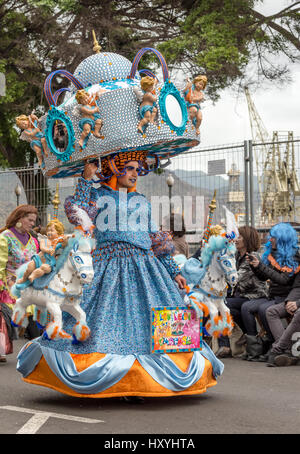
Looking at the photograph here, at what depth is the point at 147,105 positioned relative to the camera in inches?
230

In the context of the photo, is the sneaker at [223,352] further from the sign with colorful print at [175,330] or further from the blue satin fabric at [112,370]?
the blue satin fabric at [112,370]

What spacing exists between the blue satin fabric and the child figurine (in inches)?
69.5

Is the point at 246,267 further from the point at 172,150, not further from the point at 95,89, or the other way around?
the point at 95,89

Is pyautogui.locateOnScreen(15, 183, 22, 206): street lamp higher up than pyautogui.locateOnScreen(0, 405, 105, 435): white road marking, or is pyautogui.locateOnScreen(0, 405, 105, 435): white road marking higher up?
pyautogui.locateOnScreen(15, 183, 22, 206): street lamp

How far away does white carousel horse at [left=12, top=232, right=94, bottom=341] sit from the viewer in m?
5.58

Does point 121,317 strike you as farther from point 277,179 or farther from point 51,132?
point 277,179

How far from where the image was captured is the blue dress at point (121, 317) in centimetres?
552

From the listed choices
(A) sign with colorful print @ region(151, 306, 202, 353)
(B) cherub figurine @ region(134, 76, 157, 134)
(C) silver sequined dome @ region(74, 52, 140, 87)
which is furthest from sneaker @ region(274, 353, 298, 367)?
(C) silver sequined dome @ region(74, 52, 140, 87)

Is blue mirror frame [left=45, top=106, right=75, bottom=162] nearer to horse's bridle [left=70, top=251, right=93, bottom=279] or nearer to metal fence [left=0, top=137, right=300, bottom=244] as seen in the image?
horse's bridle [left=70, top=251, right=93, bottom=279]

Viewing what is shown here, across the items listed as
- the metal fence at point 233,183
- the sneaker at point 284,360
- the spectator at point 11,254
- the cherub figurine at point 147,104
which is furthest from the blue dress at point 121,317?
the metal fence at point 233,183

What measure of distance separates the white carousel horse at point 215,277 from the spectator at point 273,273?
193 cm

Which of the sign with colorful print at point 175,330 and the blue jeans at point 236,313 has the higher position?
the sign with colorful print at point 175,330

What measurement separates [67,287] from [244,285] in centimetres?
416
